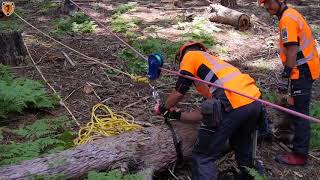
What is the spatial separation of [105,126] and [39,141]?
1058 millimetres

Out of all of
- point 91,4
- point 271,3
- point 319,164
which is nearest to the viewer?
point 271,3

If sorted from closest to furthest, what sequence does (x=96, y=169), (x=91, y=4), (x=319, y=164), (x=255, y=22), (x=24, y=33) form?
(x=96, y=169) → (x=319, y=164) → (x=24, y=33) → (x=255, y=22) → (x=91, y=4)

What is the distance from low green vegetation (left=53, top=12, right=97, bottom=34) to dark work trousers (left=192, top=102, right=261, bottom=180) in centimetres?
698

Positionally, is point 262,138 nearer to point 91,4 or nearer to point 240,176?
point 240,176

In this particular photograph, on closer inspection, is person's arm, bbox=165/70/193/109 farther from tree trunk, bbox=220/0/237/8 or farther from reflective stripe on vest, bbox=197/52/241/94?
tree trunk, bbox=220/0/237/8

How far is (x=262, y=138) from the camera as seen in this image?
20.5ft

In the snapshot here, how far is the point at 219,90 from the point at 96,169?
5.32 feet

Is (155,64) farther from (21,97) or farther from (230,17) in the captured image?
(230,17)

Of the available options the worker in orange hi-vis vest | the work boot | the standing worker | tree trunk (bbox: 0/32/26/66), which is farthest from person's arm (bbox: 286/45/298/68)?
tree trunk (bbox: 0/32/26/66)

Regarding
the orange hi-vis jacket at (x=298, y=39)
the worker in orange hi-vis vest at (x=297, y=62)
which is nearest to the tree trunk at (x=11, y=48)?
the worker in orange hi-vis vest at (x=297, y=62)

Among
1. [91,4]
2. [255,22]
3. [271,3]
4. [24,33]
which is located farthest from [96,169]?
[91,4]

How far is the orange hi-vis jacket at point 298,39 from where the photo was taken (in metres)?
5.63

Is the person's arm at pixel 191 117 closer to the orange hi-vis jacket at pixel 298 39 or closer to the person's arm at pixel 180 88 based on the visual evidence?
the person's arm at pixel 180 88

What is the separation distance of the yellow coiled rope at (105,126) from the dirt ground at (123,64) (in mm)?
294
